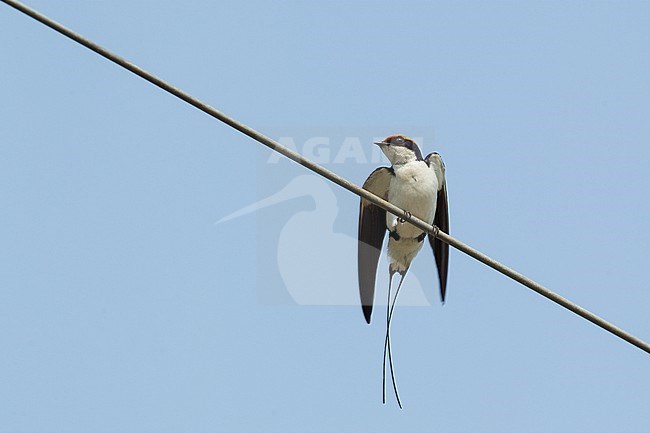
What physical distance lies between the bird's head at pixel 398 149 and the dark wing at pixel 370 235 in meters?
0.09

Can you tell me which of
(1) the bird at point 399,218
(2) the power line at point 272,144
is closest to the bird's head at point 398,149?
(1) the bird at point 399,218

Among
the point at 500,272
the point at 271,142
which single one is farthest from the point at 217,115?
the point at 500,272

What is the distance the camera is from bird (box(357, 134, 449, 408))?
7441 millimetres

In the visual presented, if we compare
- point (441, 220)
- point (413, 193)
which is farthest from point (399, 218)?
point (441, 220)

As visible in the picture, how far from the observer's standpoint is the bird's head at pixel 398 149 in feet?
24.9

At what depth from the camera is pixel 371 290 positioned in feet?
24.9

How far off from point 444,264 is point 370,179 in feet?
2.58

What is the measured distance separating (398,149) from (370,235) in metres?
0.69

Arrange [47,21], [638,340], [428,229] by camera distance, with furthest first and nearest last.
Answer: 1. [428,229]
2. [638,340]
3. [47,21]

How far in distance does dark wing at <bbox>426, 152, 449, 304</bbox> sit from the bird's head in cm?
16

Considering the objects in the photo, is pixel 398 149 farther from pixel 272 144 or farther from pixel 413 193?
pixel 272 144

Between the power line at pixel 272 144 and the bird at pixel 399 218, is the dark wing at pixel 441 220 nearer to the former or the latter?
the bird at pixel 399 218

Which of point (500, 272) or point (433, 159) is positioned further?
point (433, 159)

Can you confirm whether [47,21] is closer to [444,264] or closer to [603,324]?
[603,324]
